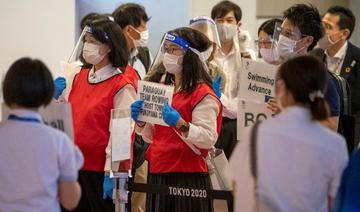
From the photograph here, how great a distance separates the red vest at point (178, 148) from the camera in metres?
3.27

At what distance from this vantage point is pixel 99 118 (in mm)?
3273

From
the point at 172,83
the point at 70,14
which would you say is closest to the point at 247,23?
the point at 70,14

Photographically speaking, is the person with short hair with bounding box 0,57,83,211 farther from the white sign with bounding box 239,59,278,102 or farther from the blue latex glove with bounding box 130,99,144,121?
the white sign with bounding box 239,59,278,102

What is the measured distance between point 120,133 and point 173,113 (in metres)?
0.29

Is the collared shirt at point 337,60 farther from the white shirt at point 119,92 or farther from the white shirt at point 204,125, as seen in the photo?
the white shirt at point 119,92

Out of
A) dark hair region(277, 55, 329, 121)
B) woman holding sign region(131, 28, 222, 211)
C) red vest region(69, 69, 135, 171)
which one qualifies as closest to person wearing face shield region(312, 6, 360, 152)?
woman holding sign region(131, 28, 222, 211)

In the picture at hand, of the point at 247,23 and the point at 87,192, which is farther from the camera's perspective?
the point at 247,23

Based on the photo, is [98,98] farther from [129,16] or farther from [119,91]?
[129,16]

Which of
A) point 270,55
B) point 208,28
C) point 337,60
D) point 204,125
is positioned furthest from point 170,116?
point 337,60

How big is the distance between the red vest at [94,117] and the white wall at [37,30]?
1.53m

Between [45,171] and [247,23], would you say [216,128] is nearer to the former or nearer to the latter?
[45,171]

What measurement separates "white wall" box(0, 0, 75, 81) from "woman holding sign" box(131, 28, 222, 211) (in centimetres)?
176

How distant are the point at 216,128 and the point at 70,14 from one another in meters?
2.36

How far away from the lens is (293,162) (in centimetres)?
207
